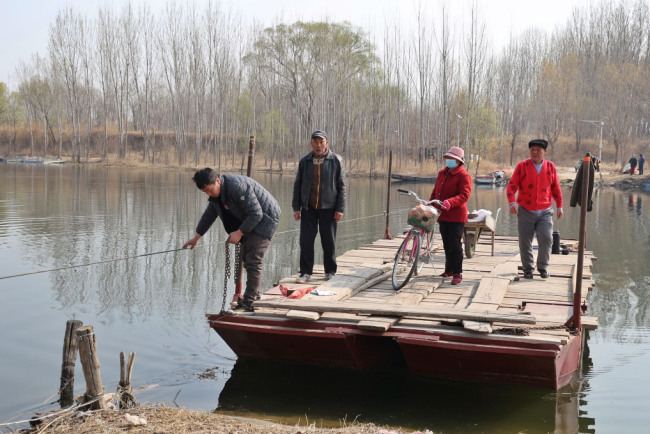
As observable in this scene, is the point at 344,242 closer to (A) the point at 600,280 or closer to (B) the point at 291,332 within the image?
(A) the point at 600,280

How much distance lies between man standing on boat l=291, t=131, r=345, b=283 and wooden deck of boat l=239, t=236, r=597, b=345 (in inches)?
16.5

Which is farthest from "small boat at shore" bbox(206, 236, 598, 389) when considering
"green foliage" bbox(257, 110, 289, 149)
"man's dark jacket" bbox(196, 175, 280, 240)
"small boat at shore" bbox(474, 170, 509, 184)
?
"green foliage" bbox(257, 110, 289, 149)

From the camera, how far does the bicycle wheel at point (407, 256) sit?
6891mm

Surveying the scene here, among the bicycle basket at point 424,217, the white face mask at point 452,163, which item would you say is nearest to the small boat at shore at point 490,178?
the white face mask at point 452,163

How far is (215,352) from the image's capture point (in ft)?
22.2

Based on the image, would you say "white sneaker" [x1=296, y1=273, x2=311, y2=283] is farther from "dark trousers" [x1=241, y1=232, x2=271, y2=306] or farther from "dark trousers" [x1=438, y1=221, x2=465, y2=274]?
"dark trousers" [x1=438, y1=221, x2=465, y2=274]

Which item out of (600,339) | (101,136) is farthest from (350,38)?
(600,339)

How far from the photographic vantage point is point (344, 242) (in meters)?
14.9

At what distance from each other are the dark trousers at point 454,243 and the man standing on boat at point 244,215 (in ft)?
7.16

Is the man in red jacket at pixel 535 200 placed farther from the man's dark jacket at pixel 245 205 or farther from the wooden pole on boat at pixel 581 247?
the man's dark jacket at pixel 245 205

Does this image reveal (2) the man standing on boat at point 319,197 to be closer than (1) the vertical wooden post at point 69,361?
No

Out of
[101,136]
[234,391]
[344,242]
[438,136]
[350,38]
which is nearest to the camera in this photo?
[234,391]

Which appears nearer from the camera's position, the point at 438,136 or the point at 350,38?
the point at 438,136

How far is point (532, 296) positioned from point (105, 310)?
5.40 metres
